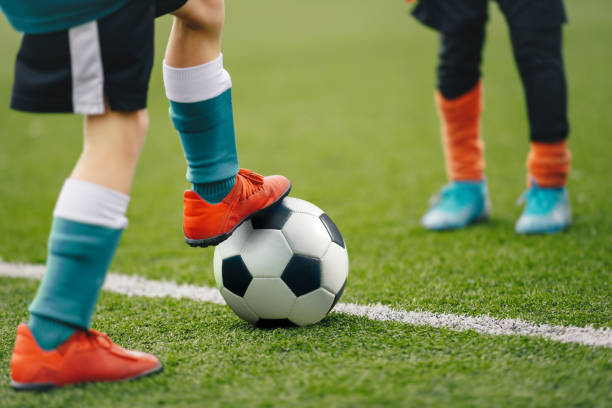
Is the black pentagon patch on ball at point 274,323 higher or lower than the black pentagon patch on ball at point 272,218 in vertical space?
lower

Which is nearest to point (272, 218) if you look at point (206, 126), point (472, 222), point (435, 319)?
point (206, 126)

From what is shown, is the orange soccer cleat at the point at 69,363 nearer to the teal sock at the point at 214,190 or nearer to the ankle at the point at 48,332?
the ankle at the point at 48,332

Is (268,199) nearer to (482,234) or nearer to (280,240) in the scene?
(280,240)

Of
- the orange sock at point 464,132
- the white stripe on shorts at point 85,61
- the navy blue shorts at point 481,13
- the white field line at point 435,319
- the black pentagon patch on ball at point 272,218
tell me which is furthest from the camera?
the orange sock at point 464,132

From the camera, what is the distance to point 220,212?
78.5 inches

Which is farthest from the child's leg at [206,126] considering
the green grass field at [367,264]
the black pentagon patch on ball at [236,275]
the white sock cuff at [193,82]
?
the green grass field at [367,264]

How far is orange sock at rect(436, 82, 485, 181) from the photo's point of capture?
3.49 metres

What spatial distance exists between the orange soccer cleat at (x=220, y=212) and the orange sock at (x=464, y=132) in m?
1.78

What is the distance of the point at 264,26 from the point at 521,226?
49.2ft

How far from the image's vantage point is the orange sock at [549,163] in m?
3.16

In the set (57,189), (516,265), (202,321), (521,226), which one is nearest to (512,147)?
(521,226)

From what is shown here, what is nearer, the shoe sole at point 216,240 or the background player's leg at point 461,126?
the shoe sole at point 216,240

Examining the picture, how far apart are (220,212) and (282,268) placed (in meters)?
0.27

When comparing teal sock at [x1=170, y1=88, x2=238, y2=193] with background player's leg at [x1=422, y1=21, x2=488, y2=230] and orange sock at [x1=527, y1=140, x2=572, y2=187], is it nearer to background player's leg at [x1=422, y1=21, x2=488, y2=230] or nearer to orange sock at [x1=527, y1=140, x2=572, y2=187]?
background player's leg at [x1=422, y1=21, x2=488, y2=230]
